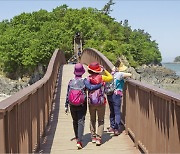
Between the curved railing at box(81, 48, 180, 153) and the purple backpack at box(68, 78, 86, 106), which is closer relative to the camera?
the curved railing at box(81, 48, 180, 153)

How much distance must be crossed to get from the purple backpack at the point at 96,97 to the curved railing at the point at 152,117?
65cm

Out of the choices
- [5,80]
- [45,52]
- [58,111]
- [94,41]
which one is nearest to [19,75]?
[5,80]

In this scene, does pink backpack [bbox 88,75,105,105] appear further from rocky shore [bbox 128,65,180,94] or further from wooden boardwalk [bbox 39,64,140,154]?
rocky shore [bbox 128,65,180,94]

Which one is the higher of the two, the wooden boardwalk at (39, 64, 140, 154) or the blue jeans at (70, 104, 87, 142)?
the blue jeans at (70, 104, 87, 142)

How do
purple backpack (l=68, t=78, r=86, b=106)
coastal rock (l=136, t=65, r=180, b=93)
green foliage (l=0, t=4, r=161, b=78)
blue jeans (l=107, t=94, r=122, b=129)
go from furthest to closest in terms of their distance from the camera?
coastal rock (l=136, t=65, r=180, b=93)
green foliage (l=0, t=4, r=161, b=78)
blue jeans (l=107, t=94, r=122, b=129)
purple backpack (l=68, t=78, r=86, b=106)

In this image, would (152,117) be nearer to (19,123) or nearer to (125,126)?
(19,123)

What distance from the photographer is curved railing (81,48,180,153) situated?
16.8 feet

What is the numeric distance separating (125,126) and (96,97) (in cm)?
164

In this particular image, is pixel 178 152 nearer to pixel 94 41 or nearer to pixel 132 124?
pixel 132 124

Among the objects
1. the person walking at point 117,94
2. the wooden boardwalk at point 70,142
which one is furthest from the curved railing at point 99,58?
the person walking at point 117,94

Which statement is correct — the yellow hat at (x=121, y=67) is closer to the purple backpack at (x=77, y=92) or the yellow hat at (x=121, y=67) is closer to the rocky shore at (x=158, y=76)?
the purple backpack at (x=77, y=92)

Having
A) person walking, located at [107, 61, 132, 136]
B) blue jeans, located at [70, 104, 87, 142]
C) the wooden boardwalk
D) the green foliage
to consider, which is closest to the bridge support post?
the wooden boardwalk

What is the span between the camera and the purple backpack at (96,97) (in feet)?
25.4

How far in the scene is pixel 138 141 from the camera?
296 inches
